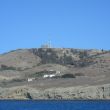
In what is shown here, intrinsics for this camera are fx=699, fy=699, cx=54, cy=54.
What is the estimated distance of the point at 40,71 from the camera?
634ft

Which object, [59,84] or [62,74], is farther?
[62,74]

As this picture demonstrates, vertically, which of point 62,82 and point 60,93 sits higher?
point 62,82

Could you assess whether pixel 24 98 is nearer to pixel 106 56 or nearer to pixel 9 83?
pixel 9 83

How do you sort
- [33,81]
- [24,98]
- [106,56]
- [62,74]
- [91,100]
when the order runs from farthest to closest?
[106,56] < [62,74] < [33,81] < [24,98] < [91,100]

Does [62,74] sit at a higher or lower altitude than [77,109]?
higher

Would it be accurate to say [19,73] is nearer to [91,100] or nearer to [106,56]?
[106,56]

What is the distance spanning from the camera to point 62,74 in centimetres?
17800

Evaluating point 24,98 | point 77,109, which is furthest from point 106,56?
point 77,109

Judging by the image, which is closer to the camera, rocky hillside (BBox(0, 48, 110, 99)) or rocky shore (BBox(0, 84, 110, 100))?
rocky shore (BBox(0, 84, 110, 100))

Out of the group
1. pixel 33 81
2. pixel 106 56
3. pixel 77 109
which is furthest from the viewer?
pixel 106 56

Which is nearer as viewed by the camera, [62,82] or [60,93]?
[60,93]

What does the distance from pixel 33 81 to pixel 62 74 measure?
44.8ft

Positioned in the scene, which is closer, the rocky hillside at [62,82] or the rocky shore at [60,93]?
the rocky shore at [60,93]

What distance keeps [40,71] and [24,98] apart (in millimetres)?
48758
